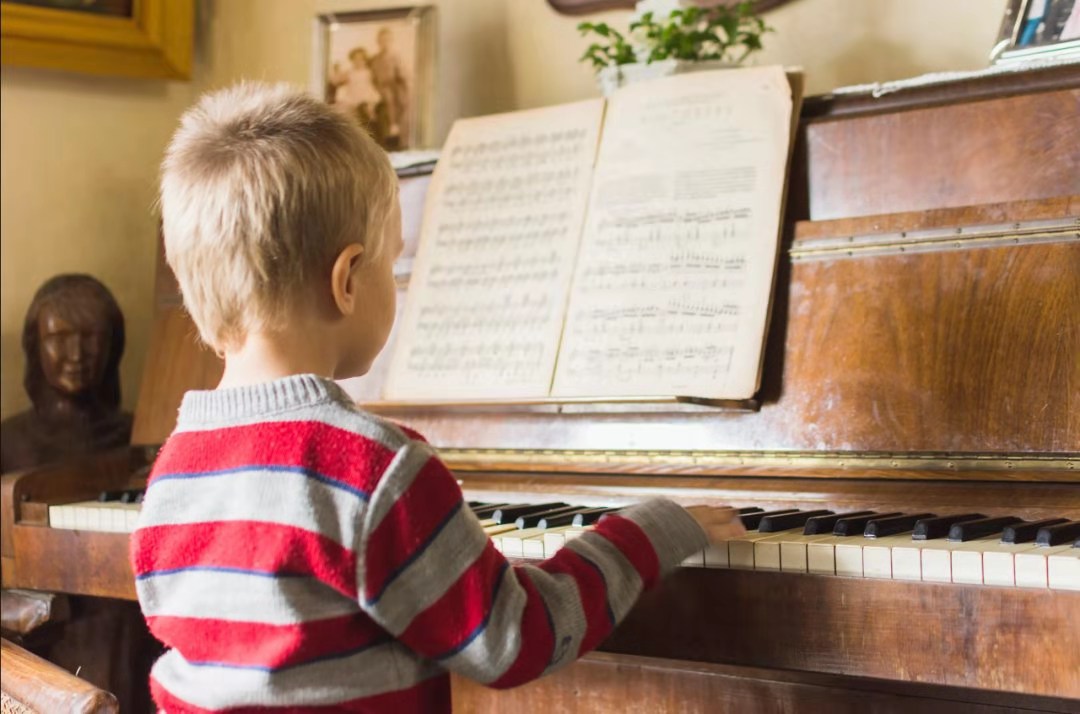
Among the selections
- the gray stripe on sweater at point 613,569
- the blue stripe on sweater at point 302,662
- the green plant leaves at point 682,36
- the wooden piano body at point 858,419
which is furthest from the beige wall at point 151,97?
the blue stripe on sweater at point 302,662

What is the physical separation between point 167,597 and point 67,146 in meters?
2.34

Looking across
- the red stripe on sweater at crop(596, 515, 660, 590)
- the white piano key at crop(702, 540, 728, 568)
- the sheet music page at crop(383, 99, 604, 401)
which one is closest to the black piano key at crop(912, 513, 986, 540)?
the white piano key at crop(702, 540, 728, 568)

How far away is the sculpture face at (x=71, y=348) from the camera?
285 centimetres

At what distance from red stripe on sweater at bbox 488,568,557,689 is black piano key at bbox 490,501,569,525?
0.51m

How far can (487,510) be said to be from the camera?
1.87m

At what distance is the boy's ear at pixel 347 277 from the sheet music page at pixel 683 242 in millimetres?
766

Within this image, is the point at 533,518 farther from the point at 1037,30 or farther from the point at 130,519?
the point at 1037,30

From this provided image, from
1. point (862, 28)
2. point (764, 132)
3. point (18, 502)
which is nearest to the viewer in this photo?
point (764, 132)

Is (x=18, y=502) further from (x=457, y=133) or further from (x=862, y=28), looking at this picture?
(x=862, y=28)

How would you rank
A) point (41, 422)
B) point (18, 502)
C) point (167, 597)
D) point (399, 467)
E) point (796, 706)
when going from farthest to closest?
point (41, 422)
point (18, 502)
point (796, 706)
point (167, 597)
point (399, 467)

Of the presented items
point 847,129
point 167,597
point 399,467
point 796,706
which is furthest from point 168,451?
point 847,129

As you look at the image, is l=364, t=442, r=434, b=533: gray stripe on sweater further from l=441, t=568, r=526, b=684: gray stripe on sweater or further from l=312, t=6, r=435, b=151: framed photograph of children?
l=312, t=6, r=435, b=151: framed photograph of children

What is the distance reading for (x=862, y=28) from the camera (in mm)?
2609

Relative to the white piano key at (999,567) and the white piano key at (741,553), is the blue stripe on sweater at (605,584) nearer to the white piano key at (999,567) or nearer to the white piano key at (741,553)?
the white piano key at (741,553)
